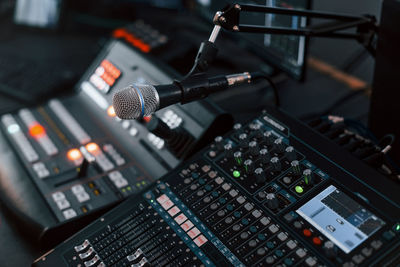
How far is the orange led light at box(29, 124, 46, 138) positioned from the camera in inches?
49.3

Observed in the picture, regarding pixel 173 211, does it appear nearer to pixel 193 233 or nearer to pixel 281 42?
pixel 193 233

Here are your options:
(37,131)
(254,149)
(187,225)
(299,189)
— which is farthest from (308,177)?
(37,131)

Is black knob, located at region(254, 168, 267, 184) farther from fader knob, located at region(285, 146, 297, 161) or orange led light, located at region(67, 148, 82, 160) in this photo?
orange led light, located at region(67, 148, 82, 160)

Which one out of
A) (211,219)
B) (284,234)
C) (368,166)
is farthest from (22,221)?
(368,166)

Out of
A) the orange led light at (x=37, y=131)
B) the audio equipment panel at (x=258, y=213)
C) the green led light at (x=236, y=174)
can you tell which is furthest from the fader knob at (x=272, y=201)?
the orange led light at (x=37, y=131)

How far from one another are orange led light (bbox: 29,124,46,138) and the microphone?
480 millimetres

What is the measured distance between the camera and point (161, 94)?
0.85 m

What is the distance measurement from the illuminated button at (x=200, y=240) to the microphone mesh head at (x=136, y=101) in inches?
9.4

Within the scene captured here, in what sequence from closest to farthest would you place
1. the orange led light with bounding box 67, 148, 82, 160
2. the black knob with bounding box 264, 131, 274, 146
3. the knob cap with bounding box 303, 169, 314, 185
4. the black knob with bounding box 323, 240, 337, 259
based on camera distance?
the black knob with bounding box 323, 240, 337, 259 → the knob cap with bounding box 303, 169, 314, 185 → the black knob with bounding box 264, 131, 274, 146 → the orange led light with bounding box 67, 148, 82, 160

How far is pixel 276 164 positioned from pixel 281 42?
0.55 m

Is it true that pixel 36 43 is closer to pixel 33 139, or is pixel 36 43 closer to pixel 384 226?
pixel 33 139

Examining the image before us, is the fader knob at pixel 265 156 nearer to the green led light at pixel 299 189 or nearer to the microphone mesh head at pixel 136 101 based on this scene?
the green led light at pixel 299 189

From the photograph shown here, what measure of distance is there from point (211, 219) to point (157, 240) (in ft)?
0.35

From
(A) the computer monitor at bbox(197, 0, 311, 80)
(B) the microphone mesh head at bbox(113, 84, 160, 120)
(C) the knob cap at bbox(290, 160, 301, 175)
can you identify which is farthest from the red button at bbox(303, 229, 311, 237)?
(A) the computer monitor at bbox(197, 0, 311, 80)
